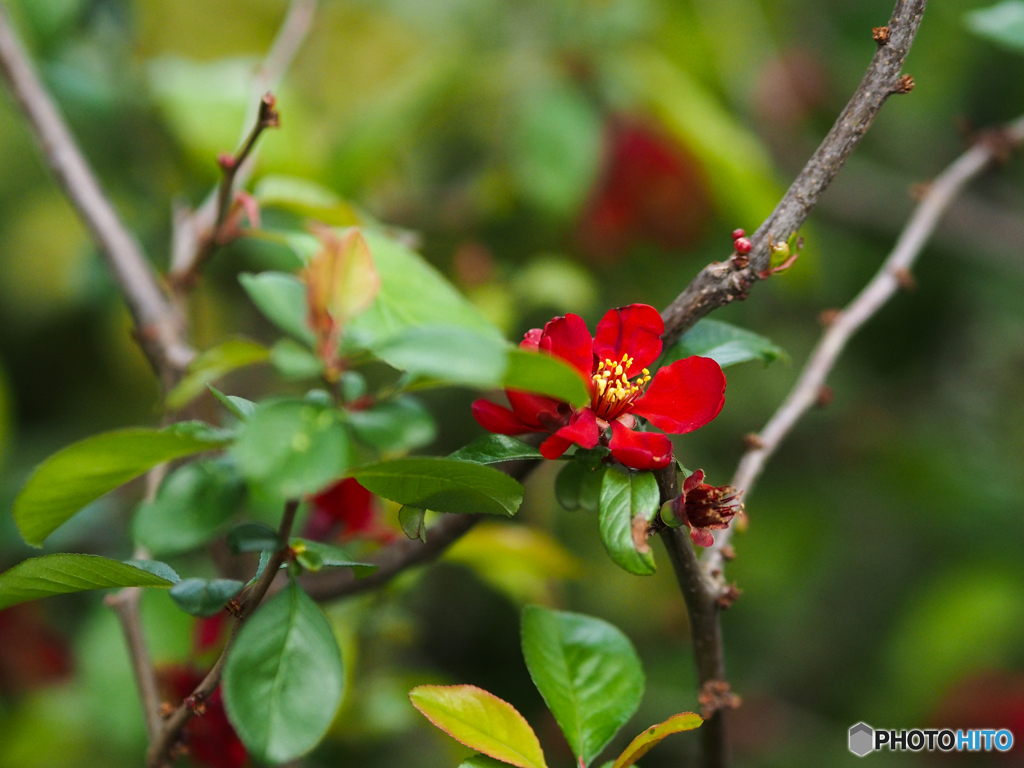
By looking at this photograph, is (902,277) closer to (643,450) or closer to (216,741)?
(643,450)

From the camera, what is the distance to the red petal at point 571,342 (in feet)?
Answer: 1.26

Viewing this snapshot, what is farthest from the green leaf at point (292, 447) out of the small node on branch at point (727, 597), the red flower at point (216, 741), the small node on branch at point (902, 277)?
the small node on branch at point (902, 277)

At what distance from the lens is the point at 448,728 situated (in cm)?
39

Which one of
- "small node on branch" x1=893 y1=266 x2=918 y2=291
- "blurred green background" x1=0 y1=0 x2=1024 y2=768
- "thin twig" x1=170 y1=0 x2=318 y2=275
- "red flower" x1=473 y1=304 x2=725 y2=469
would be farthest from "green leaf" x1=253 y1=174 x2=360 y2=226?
"small node on branch" x1=893 y1=266 x2=918 y2=291

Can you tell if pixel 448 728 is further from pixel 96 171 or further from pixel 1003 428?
pixel 1003 428

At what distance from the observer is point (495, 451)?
378 mm

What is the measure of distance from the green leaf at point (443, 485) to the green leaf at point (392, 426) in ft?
0.04

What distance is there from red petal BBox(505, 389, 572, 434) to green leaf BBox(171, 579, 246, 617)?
15 cm

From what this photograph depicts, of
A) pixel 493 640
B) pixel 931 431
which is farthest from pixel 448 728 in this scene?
pixel 931 431

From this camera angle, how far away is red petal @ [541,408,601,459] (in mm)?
356

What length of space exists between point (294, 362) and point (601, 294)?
3.25 ft

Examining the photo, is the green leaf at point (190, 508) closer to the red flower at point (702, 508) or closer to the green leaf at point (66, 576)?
the green leaf at point (66, 576)

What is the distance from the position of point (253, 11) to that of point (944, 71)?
1.12 meters

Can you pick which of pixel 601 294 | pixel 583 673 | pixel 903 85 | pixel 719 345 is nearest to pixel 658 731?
pixel 583 673
